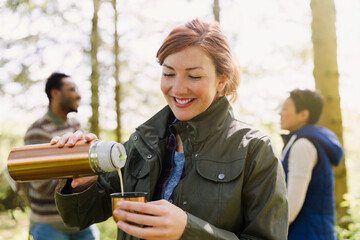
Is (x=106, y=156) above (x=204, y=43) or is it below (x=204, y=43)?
below

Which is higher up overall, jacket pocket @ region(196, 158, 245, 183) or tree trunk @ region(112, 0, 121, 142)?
tree trunk @ region(112, 0, 121, 142)

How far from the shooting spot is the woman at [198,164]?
5.02 feet

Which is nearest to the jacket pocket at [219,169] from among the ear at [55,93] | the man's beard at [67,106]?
the man's beard at [67,106]

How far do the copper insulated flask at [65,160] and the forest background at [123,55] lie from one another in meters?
6.58

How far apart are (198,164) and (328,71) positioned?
3853 mm

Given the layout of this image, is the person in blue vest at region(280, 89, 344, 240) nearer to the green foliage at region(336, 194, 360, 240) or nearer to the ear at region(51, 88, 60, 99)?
the green foliage at region(336, 194, 360, 240)

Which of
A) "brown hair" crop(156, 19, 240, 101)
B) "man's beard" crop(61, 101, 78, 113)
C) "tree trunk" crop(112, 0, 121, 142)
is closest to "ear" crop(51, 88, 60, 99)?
"man's beard" crop(61, 101, 78, 113)

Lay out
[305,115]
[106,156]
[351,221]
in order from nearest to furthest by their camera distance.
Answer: [106,156]
[305,115]
[351,221]

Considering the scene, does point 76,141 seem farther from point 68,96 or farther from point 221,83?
point 68,96

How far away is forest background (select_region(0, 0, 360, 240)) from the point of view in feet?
27.0

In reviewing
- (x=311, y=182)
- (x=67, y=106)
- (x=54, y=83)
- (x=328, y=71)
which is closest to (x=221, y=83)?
(x=311, y=182)

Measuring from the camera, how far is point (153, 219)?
129 cm

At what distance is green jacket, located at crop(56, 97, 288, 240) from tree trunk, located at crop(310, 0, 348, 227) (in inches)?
138

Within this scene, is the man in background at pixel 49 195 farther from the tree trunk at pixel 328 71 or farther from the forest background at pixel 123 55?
the forest background at pixel 123 55
